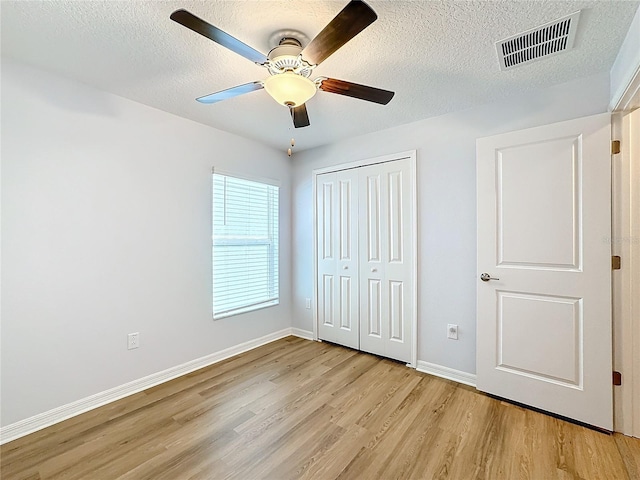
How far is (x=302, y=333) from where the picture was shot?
377cm

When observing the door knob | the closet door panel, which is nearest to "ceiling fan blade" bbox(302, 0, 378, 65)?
the closet door panel

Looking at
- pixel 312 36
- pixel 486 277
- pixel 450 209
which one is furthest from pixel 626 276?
pixel 312 36

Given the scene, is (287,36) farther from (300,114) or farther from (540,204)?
(540,204)

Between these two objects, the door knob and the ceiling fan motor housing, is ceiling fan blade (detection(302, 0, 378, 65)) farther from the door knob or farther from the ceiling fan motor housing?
the door knob

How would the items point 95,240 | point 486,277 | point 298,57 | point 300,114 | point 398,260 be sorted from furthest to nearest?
point 398,260, point 486,277, point 95,240, point 300,114, point 298,57

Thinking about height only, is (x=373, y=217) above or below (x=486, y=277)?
above

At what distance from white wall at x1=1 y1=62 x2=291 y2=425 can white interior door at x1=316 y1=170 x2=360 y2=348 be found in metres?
1.24

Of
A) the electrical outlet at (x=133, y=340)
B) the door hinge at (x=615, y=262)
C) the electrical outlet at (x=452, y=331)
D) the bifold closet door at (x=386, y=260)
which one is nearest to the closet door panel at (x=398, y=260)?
the bifold closet door at (x=386, y=260)

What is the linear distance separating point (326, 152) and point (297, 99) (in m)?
1.89

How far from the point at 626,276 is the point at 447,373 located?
4.92ft

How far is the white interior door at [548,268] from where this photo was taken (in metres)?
1.91

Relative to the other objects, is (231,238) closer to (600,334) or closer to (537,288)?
(537,288)

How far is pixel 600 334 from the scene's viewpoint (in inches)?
75.2

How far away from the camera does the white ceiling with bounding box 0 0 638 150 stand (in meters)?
1.45
